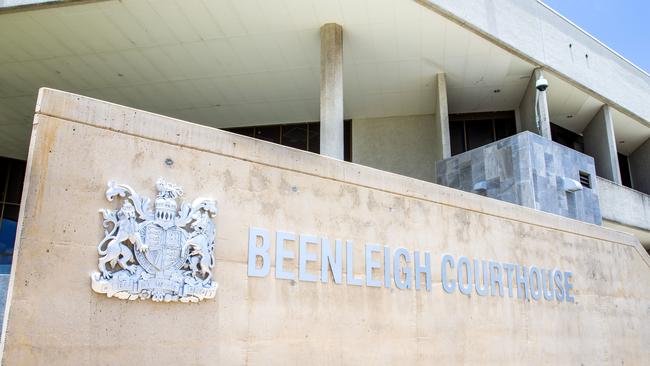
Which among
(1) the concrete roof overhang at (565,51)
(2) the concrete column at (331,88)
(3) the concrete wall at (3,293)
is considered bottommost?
(3) the concrete wall at (3,293)

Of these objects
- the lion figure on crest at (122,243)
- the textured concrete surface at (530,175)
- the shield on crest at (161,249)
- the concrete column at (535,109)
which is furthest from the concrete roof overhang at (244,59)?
the lion figure on crest at (122,243)

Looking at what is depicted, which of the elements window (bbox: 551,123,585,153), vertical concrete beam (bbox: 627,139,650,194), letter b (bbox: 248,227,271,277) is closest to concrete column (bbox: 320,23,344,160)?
letter b (bbox: 248,227,271,277)

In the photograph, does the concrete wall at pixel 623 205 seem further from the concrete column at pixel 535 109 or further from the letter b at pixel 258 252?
the letter b at pixel 258 252

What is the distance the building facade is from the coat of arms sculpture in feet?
0.16

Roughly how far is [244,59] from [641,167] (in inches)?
779

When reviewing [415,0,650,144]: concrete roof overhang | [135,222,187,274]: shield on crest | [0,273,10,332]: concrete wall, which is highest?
[415,0,650,144]: concrete roof overhang

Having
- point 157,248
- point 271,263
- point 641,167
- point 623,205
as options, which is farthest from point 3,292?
point 641,167

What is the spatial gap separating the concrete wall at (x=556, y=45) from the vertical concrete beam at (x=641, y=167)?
11.2 feet

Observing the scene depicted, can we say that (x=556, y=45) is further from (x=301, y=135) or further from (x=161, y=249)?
(x=161, y=249)

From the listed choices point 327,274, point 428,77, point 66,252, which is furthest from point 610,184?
point 66,252

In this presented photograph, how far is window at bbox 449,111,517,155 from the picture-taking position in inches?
826

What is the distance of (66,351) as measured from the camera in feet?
18.3

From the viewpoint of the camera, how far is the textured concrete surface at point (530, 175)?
1498 centimetres

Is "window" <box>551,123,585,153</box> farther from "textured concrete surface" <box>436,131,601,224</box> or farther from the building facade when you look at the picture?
"textured concrete surface" <box>436,131,601,224</box>
